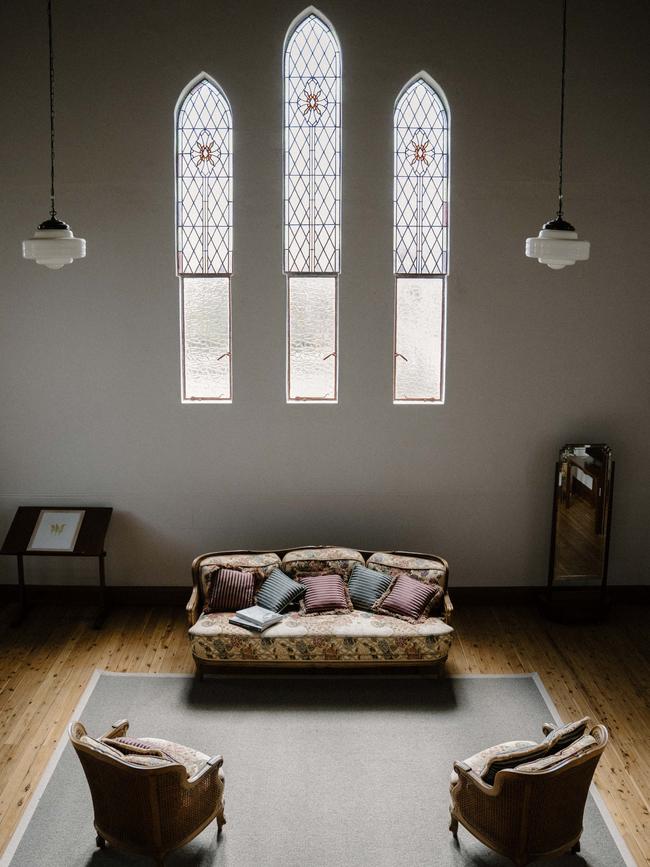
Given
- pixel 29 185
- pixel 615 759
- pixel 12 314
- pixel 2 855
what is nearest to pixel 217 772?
pixel 2 855

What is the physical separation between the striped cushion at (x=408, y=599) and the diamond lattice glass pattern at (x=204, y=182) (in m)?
3.37

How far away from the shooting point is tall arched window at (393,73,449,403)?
24.5 feet

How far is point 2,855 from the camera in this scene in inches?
178

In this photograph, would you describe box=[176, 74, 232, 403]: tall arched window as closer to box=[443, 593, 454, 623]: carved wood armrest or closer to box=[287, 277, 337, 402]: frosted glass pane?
box=[287, 277, 337, 402]: frosted glass pane

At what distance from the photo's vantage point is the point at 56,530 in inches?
301

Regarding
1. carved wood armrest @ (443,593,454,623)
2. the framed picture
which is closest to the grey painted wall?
the framed picture

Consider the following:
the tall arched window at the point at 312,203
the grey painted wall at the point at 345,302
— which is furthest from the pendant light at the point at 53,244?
the tall arched window at the point at 312,203

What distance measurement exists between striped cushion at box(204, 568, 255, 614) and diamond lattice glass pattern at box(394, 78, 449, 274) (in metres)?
3.24

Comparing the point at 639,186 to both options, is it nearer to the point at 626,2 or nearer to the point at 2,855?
the point at 626,2

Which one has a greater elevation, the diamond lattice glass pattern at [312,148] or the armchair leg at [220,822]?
the diamond lattice glass pattern at [312,148]

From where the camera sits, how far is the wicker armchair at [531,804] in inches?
166

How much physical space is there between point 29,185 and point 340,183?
292cm

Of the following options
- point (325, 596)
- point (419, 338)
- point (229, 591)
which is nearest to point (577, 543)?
point (419, 338)

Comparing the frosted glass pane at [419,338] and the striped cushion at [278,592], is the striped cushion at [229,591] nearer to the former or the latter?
the striped cushion at [278,592]
